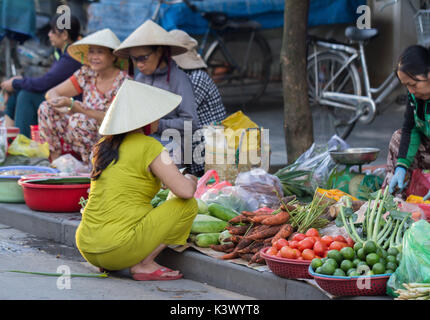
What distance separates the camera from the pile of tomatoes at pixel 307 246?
3875mm

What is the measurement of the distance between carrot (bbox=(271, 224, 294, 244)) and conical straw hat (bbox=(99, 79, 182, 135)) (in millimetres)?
1002

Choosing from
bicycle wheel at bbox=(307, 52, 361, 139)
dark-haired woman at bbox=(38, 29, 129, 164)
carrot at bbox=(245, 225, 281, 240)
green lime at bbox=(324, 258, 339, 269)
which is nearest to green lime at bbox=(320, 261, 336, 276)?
green lime at bbox=(324, 258, 339, 269)

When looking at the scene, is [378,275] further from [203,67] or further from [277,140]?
[277,140]

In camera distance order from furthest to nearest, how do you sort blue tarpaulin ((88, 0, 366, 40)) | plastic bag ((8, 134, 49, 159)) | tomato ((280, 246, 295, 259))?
1. blue tarpaulin ((88, 0, 366, 40))
2. plastic bag ((8, 134, 49, 159))
3. tomato ((280, 246, 295, 259))

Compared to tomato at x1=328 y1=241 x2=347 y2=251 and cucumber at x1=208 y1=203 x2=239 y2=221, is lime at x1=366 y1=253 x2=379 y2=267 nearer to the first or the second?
tomato at x1=328 y1=241 x2=347 y2=251

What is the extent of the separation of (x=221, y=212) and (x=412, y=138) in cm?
155

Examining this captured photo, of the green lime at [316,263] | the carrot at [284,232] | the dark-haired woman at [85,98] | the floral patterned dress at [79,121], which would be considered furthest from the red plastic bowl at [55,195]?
the green lime at [316,263]

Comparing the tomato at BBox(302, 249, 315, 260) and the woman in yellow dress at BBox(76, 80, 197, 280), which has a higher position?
the woman in yellow dress at BBox(76, 80, 197, 280)

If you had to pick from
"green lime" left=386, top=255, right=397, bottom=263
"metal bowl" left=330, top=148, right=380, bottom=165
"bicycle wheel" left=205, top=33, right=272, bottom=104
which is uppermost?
"bicycle wheel" left=205, top=33, right=272, bottom=104

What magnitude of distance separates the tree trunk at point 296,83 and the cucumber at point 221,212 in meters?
1.66

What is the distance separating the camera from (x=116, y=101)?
4336 millimetres

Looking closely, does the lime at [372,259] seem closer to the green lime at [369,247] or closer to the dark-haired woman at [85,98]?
the green lime at [369,247]

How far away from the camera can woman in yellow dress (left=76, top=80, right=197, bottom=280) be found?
13.8ft
